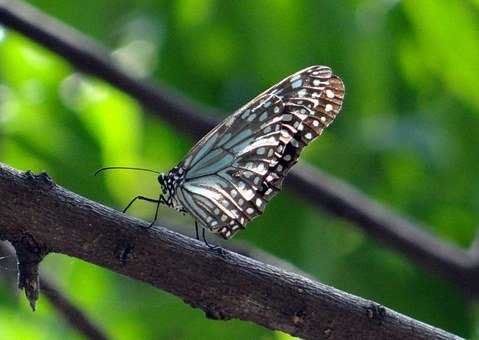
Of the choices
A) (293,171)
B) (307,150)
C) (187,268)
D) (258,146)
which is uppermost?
(307,150)

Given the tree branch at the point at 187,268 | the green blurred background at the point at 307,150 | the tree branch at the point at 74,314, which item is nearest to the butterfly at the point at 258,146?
the tree branch at the point at 187,268

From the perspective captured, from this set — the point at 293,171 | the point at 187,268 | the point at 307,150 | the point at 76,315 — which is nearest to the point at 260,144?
the point at 187,268

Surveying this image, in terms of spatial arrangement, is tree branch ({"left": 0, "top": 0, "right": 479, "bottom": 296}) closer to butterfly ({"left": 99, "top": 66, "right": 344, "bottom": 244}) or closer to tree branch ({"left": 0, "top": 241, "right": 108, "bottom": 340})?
tree branch ({"left": 0, "top": 241, "right": 108, "bottom": 340})

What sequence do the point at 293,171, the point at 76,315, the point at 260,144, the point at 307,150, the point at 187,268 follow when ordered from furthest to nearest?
the point at 307,150 < the point at 293,171 < the point at 76,315 < the point at 260,144 < the point at 187,268

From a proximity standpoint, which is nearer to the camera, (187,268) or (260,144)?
(187,268)

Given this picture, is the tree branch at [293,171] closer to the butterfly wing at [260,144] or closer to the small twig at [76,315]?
the small twig at [76,315]

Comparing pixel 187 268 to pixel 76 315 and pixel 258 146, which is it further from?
pixel 76 315
